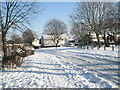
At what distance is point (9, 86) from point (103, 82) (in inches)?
160

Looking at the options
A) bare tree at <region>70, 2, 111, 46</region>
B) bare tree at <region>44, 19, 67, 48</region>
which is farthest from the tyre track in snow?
bare tree at <region>44, 19, 67, 48</region>

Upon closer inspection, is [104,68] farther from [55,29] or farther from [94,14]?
[55,29]

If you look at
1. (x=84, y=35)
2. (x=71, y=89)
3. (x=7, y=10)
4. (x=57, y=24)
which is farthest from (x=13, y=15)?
(x=57, y=24)

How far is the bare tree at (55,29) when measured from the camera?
57.1 meters

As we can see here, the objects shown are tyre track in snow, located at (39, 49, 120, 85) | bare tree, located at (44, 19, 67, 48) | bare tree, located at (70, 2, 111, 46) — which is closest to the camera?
tyre track in snow, located at (39, 49, 120, 85)

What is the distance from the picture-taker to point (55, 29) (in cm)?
5741

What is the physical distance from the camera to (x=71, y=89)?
438 cm

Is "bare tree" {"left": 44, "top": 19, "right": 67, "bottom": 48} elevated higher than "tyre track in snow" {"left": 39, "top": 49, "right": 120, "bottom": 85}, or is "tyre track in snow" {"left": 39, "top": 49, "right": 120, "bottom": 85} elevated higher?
"bare tree" {"left": 44, "top": 19, "right": 67, "bottom": 48}

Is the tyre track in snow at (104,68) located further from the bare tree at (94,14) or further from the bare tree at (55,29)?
the bare tree at (55,29)

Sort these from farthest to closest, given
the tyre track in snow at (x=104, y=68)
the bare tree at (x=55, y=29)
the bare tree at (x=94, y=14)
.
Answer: the bare tree at (x=55, y=29) → the bare tree at (x=94, y=14) → the tyre track in snow at (x=104, y=68)

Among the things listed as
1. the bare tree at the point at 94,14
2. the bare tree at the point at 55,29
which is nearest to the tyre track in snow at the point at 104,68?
the bare tree at the point at 94,14

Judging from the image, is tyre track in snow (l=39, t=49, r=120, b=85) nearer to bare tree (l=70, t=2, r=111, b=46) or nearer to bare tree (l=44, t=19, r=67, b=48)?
bare tree (l=70, t=2, r=111, b=46)

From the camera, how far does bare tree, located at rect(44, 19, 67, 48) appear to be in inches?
2248

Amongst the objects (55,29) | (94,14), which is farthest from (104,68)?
(55,29)
